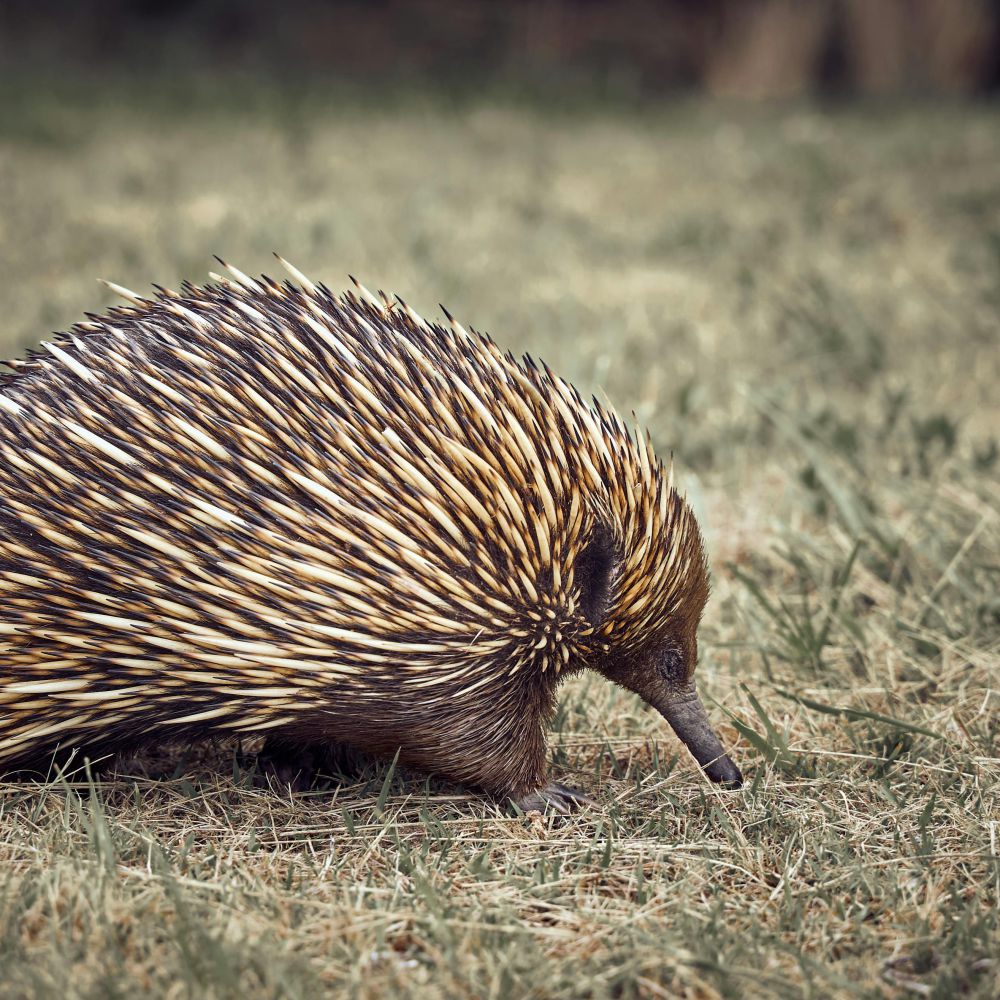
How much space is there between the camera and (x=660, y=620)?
8.48ft

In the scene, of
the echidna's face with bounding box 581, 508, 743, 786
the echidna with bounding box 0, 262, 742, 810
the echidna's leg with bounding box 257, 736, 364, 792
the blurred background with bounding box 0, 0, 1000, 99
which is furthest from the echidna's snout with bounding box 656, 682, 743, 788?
the blurred background with bounding box 0, 0, 1000, 99

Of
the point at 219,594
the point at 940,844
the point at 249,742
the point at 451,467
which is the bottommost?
the point at 249,742

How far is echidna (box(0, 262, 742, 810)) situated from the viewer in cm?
229

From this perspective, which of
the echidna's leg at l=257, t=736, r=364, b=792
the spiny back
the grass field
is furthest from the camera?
the echidna's leg at l=257, t=736, r=364, b=792

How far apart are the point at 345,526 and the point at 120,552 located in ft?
1.26

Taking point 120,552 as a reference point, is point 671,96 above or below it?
above

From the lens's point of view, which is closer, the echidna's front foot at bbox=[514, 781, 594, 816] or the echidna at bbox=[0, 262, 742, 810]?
the echidna at bbox=[0, 262, 742, 810]

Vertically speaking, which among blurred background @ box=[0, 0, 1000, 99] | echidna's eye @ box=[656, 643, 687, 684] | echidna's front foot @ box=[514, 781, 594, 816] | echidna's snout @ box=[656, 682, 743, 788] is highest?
blurred background @ box=[0, 0, 1000, 99]

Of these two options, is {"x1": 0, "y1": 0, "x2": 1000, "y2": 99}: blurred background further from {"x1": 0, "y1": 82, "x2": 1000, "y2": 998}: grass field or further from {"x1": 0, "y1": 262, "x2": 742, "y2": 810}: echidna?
{"x1": 0, "y1": 262, "x2": 742, "y2": 810}: echidna

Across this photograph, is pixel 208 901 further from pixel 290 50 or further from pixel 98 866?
pixel 290 50

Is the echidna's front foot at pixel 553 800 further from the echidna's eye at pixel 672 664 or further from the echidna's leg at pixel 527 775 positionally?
the echidna's eye at pixel 672 664

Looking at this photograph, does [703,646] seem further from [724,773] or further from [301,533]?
[301,533]

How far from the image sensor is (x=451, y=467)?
2365 millimetres

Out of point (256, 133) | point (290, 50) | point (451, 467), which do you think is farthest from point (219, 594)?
point (290, 50)
